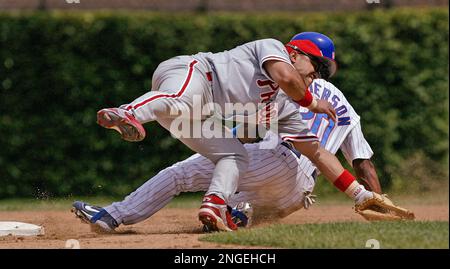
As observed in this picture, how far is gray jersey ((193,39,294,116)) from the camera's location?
6.48 meters

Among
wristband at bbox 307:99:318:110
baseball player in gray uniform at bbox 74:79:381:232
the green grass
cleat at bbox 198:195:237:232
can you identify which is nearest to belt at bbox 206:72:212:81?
baseball player in gray uniform at bbox 74:79:381:232

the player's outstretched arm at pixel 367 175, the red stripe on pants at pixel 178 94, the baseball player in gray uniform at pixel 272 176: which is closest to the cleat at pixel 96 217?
the baseball player in gray uniform at pixel 272 176

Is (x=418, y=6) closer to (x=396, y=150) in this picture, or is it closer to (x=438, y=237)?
(x=396, y=150)

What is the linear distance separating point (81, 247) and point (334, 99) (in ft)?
9.43

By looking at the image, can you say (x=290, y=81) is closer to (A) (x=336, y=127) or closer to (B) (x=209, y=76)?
(B) (x=209, y=76)

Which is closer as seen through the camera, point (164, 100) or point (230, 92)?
point (164, 100)

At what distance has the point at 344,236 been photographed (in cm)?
573

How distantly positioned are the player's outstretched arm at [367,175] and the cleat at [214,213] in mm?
1674

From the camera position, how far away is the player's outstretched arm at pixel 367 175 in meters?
7.64

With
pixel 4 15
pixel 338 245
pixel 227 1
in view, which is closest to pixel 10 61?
pixel 4 15

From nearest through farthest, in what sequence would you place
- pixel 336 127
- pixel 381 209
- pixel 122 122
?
pixel 122 122 < pixel 381 209 < pixel 336 127

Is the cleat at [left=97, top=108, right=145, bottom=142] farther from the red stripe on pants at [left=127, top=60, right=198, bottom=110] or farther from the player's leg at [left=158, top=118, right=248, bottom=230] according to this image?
the player's leg at [left=158, top=118, right=248, bottom=230]

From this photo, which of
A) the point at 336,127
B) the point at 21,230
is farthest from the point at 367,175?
the point at 21,230

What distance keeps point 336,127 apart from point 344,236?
2126mm
